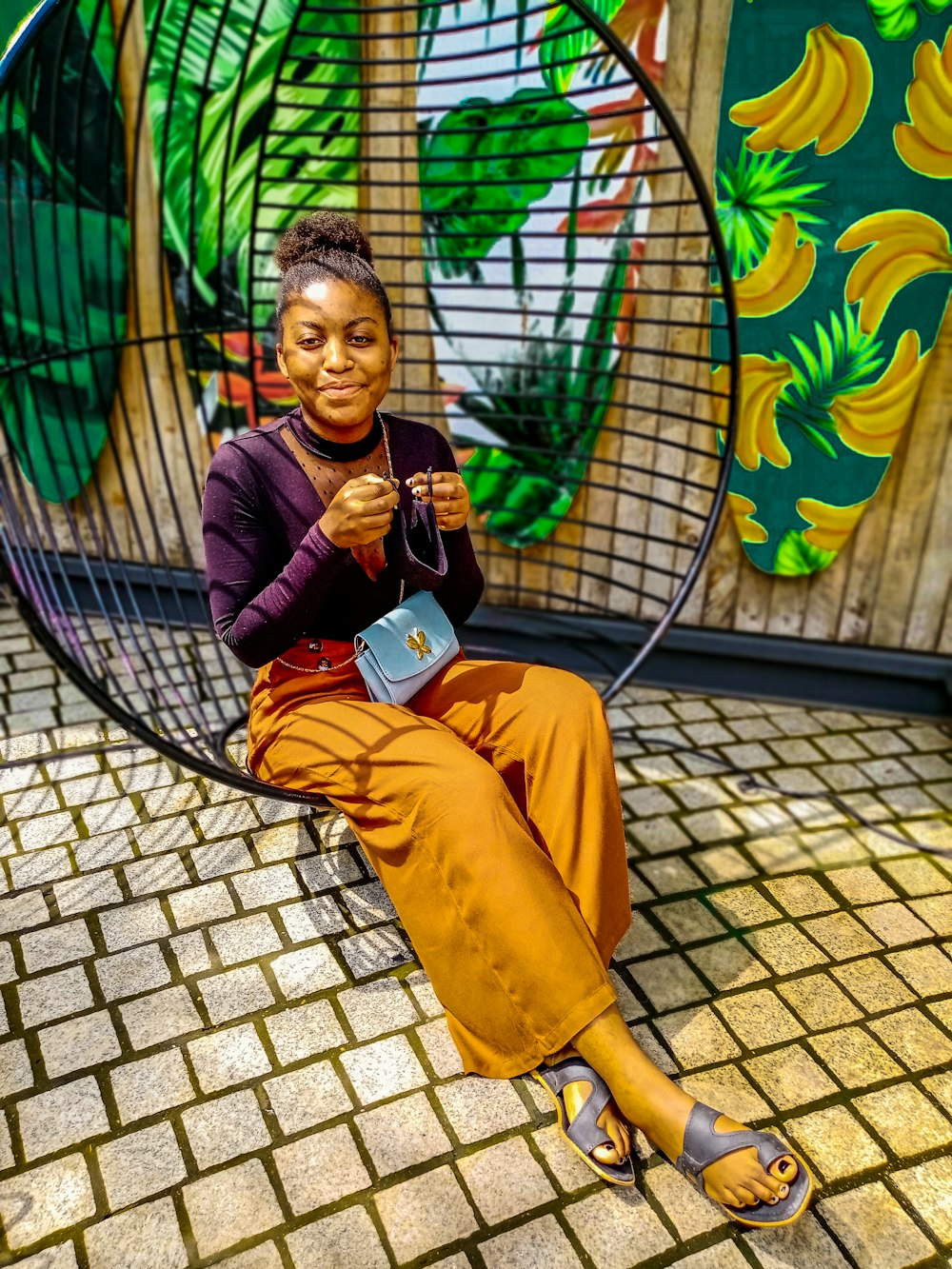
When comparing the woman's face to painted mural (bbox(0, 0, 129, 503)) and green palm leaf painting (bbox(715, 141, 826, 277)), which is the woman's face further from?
green palm leaf painting (bbox(715, 141, 826, 277))

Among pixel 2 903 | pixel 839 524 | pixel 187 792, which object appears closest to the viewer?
pixel 2 903

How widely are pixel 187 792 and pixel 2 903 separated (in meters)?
0.55

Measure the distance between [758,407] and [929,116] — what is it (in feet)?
2.96

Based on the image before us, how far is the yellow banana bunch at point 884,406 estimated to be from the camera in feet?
9.95

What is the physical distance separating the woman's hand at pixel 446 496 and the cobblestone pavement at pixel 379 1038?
3.16ft

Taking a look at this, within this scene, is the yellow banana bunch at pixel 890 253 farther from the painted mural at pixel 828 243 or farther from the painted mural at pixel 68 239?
the painted mural at pixel 68 239

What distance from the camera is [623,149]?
2.98 metres

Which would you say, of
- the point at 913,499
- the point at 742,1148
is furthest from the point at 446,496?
the point at 913,499

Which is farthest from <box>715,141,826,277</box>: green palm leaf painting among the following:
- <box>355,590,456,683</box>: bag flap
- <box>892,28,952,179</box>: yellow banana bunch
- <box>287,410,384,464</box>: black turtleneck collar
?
<box>355,590,456,683</box>: bag flap

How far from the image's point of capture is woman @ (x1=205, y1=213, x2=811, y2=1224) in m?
1.77

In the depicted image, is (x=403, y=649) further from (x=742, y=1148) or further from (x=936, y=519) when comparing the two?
(x=936, y=519)

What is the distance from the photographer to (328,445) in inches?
81.4

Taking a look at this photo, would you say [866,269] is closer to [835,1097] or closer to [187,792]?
[835,1097]

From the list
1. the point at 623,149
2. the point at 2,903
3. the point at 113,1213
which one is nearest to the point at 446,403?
the point at 623,149
